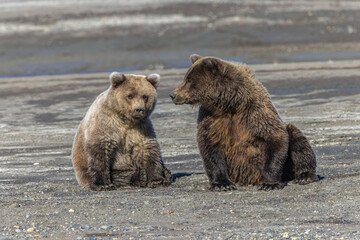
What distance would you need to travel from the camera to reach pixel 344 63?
21141mm

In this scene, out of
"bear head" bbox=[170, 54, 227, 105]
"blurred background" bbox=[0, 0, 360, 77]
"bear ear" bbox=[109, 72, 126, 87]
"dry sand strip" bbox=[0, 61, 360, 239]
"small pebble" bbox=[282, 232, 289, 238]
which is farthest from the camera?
"blurred background" bbox=[0, 0, 360, 77]

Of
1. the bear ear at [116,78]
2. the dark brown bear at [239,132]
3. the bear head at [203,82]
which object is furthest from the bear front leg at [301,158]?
the bear ear at [116,78]

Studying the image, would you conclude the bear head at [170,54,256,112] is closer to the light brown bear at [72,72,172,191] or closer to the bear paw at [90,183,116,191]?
the light brown bear at [72,72,172,191]

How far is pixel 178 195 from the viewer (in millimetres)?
7246

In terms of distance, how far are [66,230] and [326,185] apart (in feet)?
9.18

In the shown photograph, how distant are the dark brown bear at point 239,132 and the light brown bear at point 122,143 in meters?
0.58

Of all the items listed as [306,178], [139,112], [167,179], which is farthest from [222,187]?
[139,112]

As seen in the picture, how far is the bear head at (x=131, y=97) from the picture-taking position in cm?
785

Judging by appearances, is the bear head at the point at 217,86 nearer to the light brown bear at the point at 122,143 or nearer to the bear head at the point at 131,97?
the bear head at the point at 131,97

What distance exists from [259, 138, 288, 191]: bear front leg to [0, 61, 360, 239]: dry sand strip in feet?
0.50

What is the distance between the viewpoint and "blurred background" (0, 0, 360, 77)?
23.5 metres

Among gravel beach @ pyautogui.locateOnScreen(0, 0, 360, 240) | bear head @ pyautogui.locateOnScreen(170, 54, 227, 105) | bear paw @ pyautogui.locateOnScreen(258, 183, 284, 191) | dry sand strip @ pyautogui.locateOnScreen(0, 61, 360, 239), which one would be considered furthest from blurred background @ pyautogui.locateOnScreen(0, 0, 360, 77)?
bear paw @ pyautogui.locateOnScreen(258, 183, 284, 191)

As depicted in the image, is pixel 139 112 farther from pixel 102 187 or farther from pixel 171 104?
pixel 171 104

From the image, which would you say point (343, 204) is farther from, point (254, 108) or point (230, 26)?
point (230, 26)
